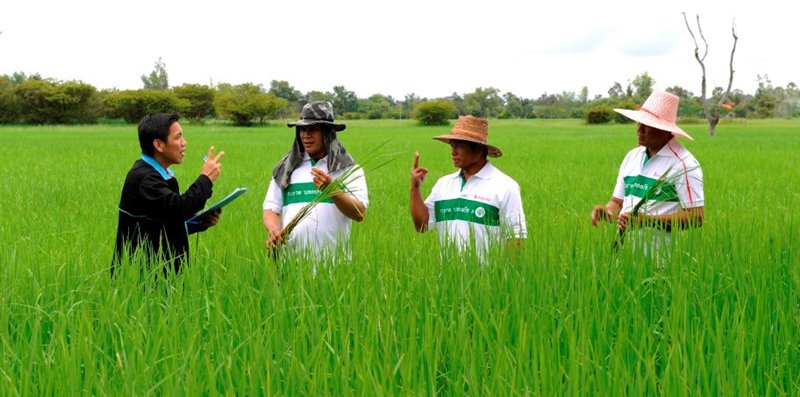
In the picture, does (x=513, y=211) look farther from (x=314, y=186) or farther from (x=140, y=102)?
(x=140, y=102)

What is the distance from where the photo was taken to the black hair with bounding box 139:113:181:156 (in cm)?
297

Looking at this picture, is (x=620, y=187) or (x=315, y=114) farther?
(x=620, y=187)

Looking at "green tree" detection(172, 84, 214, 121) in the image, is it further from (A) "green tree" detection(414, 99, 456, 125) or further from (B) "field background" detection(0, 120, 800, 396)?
(B) "field background" detection(0, 120, 800, 396)

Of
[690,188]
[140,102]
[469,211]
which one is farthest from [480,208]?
[140,102]

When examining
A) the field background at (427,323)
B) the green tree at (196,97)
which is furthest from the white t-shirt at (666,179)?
the green tree at (196,97)

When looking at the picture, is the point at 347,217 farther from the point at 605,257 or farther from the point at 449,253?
the point at 605,257

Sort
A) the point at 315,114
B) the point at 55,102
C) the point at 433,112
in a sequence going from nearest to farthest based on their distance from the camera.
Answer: the point at 315,114 < the point at 55,102 < the point at 433,112

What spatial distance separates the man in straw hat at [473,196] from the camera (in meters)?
3.14

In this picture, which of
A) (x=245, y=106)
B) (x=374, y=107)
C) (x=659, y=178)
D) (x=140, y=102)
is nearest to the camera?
(x=659, y=178)

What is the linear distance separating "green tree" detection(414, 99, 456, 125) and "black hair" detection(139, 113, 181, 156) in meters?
52.3

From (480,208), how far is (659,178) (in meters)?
0.73

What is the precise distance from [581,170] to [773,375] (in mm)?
10437

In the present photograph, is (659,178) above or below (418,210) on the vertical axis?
above

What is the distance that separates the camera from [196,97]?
2272 inches
